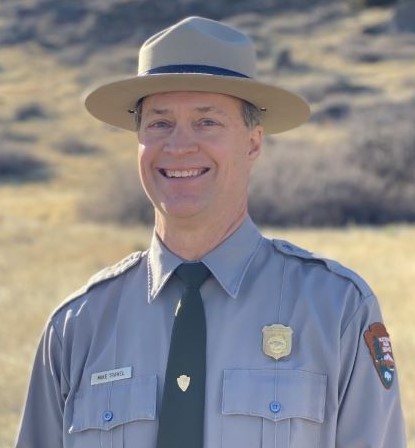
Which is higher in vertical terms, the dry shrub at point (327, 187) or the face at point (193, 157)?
the dry shrub at point (327, 187)

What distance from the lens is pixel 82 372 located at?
316 cm

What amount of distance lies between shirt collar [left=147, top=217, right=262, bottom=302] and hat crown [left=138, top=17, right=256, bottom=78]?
42cm

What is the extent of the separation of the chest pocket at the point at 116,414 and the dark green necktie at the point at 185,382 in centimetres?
5

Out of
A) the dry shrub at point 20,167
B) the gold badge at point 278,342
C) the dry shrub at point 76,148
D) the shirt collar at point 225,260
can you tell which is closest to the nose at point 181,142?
the shirt collar at point 225,260

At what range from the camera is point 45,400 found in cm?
328

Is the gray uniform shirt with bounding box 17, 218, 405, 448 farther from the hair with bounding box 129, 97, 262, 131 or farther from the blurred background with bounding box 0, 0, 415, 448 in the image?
the blurred background with bounding box 0, 0, 415, 448

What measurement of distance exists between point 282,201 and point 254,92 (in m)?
20.4

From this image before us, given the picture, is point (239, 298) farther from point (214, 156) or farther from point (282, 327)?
point (214, 156)

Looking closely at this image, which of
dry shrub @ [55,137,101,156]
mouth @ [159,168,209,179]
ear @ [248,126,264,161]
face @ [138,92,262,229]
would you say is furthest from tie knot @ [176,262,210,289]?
dry shrub @ [55,137,101,156]

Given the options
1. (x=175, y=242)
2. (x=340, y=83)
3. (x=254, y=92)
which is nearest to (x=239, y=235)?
(x=175, y=242)

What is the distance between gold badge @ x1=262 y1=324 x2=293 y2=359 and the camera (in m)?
2.98

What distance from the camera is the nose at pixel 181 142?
311cm

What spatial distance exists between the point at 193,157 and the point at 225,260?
0.28 m

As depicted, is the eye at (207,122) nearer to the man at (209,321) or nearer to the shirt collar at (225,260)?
the man at (209,321)
